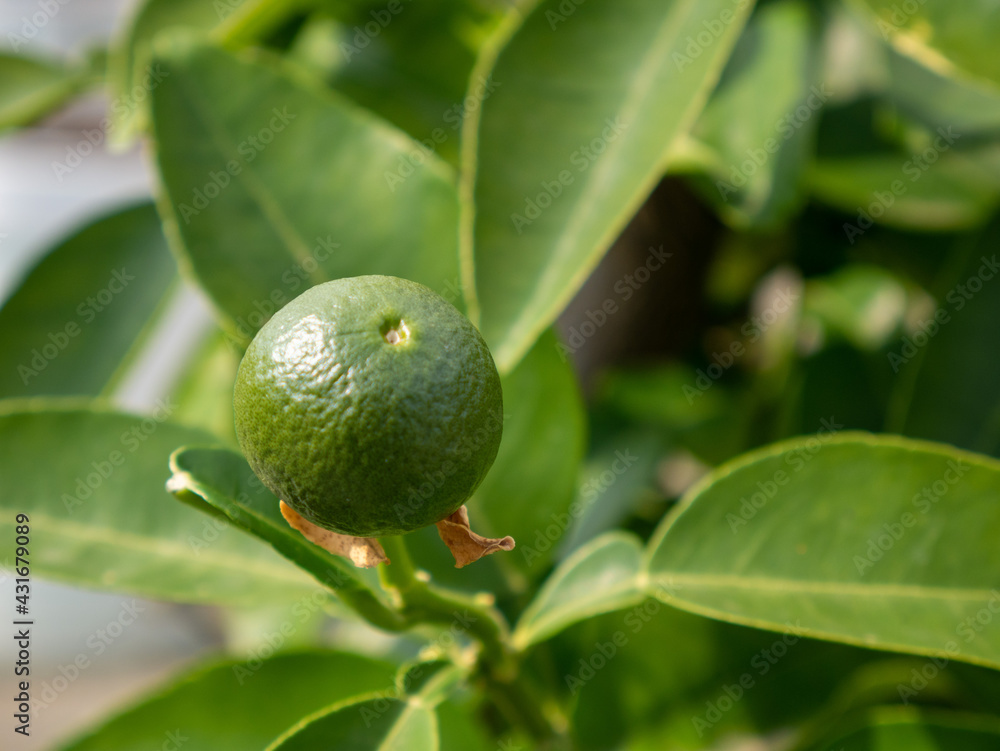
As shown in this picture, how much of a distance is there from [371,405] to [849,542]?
29 cm

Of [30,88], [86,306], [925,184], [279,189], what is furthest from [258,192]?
[925,184]

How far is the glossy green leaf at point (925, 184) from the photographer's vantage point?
709 mm

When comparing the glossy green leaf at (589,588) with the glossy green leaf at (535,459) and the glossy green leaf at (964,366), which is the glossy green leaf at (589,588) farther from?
the glossy green leaf at (964,366)

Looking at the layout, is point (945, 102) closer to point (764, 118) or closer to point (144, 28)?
point (764, 118)

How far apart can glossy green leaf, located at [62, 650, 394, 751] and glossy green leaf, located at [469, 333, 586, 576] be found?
0.40 ft

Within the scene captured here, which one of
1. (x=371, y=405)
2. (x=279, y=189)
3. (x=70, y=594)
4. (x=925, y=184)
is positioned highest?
(x=70, y=594)

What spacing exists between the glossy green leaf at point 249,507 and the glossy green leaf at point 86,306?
0.36 meters

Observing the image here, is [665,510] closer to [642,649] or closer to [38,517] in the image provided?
[642,649]

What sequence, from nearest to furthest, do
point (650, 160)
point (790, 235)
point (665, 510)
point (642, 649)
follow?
point (650, 160)
point (642, 649)
point (665, 510)
point (790, 235)


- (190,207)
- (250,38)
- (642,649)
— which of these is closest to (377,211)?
(190,207)

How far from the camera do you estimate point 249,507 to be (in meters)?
0.37

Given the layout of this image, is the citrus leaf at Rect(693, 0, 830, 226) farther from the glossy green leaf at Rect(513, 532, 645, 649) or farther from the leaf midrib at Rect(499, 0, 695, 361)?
the glossy green leaf at Rect(513, 532, 645, 649)

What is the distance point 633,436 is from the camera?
0.83 meters

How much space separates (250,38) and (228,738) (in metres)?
0.50
